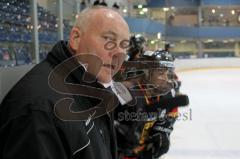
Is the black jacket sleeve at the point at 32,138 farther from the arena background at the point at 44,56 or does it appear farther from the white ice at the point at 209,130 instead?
the white ice at the point at 209,130

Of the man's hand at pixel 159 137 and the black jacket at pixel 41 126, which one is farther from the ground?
the black jacket at pixel 41 126

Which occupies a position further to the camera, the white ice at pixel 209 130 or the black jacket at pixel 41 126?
the white ice at pixel 209 130

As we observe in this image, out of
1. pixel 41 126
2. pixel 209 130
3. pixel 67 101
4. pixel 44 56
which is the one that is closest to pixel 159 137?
pixel 44 56

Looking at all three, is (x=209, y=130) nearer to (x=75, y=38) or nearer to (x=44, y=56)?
(x=44, y=56)

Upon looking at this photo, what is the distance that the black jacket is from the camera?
0.86 metres

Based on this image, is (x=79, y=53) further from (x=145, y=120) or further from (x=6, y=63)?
(x=6, y=63)

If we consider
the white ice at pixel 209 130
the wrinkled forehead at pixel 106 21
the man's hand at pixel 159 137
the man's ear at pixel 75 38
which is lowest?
the white ice at pixel 209 130

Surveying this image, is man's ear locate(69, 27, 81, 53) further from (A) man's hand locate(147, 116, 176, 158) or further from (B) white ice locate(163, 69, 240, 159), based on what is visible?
(B) white ice locate(163, 69, 240, 159)

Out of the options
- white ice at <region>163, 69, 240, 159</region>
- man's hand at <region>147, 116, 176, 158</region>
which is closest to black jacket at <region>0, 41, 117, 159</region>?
man's hand at <region>147, 116, 176, 158</region>

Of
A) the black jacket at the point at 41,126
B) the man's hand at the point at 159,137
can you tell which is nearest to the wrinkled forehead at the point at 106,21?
the black jacket at the point at 41,126

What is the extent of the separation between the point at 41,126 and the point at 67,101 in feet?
0.50

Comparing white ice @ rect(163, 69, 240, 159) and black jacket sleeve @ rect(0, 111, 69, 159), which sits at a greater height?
black jacket sleeve @ rect(0, 111, 69, 159)

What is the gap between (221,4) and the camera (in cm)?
2348

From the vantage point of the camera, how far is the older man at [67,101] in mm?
864
